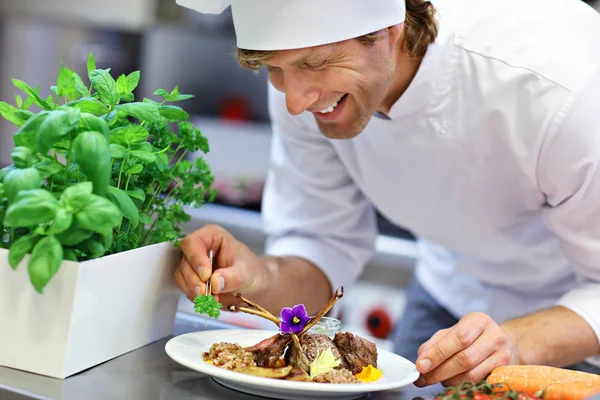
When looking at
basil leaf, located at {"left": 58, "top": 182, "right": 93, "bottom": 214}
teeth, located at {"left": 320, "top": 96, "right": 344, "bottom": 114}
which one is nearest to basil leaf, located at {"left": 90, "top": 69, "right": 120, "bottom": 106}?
basil leaf, located at {"left": 58, "top": 182, "right": 93, "bottom": 214}

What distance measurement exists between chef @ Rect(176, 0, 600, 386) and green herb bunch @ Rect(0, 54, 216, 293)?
0.37ft

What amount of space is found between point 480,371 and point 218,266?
18.2 inches

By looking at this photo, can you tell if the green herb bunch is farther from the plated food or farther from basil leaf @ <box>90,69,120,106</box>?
the plated food

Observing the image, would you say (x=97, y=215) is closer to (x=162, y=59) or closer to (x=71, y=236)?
(x=71, y=236)

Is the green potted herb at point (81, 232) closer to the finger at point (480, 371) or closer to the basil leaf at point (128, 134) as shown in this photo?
the basil leaf at point (128, 134)

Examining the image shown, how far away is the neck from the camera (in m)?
1.52

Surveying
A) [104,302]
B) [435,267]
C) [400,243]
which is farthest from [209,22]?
[104,302]

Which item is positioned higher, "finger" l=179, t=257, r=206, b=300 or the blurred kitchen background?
"finger" l=179, t=257, r=206, b=300

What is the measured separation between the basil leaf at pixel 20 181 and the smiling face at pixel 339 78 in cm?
50

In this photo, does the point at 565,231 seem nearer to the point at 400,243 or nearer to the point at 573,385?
the point at 573,385

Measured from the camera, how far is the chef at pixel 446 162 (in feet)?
4.24

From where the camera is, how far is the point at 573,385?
3.34 ft

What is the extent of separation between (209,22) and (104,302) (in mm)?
2825

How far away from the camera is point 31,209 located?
916 millimetres
